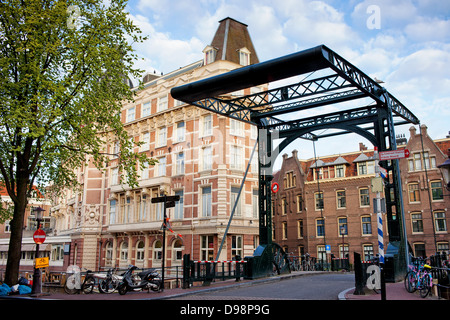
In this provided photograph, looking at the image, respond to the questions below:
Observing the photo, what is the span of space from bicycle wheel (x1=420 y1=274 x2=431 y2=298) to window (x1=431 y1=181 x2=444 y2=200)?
28188 mm

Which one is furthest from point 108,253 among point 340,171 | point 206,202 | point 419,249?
point 419,249

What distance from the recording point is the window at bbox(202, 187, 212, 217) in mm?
30188

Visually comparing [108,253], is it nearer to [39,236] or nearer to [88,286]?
[88,286]

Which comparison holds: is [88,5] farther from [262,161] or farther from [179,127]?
[179,127]

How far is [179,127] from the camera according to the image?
33781 millimetres

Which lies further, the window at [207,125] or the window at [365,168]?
the window at [365,168]

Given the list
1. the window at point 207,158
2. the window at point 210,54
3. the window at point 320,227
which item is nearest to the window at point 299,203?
the window at point 320,227

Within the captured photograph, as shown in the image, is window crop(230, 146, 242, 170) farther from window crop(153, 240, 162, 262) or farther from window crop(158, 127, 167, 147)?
window crop(153, 240, 162, 262)

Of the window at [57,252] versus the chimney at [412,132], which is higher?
the chimney at [412,132]

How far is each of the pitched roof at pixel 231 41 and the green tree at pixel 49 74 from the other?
52.2 feet

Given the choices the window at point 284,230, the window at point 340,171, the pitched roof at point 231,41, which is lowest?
the window at point 284,230

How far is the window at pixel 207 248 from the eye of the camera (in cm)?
2944

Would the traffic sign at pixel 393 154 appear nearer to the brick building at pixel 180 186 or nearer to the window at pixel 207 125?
the brick building at pixel 180 186
